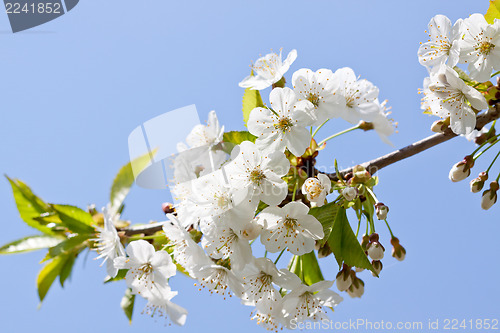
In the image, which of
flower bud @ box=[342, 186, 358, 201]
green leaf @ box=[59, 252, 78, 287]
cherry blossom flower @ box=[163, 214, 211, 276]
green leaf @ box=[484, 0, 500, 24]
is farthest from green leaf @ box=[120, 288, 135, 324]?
green leaf @ box=[484, 0, 500, 24]

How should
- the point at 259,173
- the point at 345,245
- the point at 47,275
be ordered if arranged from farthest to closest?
the point at 47,275 → the point at 345,245 → the point at 259,173

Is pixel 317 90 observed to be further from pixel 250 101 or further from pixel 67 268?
pixel 67 268

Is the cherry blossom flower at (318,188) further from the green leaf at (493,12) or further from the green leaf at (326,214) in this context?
the green leaf at (493,12)

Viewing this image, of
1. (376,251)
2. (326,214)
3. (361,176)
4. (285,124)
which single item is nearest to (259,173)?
(285,124)

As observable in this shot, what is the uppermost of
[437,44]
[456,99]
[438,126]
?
[437,44]

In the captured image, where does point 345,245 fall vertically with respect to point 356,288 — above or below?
above

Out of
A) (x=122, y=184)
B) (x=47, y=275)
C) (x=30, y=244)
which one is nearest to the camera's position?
(x=47, y=275)

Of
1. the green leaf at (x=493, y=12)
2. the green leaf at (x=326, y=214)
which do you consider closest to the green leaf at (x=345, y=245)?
the green leaf at (x=326, y=214)
